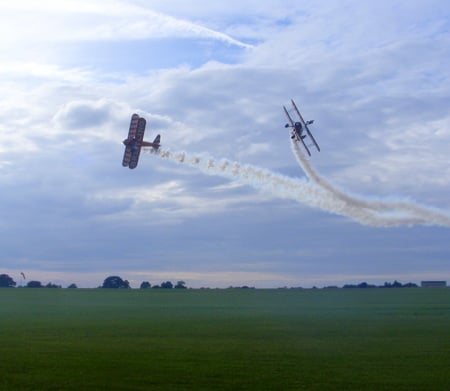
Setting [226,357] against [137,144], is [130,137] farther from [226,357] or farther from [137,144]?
[226,357]

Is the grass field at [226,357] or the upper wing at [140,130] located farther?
the upper wing at [140,130]

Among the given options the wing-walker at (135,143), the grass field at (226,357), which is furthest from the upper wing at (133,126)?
the grass field at (226,357)

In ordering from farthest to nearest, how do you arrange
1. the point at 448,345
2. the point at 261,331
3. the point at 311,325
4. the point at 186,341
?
the point at 311,325 → the point at 261,331 → the point at 186,341 → the point at 448,345

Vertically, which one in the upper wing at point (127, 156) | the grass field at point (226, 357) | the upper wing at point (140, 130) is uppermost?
the upper wing at point (140, 130)

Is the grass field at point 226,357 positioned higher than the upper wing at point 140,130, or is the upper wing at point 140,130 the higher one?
the upper wing at point 140,130

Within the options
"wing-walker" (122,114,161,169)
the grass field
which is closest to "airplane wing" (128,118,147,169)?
"wing-walker" (122,114,161,169)

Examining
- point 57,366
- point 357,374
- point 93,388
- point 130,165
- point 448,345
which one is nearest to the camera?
point 93,388

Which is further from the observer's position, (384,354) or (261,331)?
(261,331)

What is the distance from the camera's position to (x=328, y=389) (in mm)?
30812

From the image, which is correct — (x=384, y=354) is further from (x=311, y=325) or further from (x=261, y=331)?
(x=311, y=325)

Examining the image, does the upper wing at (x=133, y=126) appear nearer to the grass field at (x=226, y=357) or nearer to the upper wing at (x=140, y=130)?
the upper wing at (x=140, y=130)

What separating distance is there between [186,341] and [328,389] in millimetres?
21327

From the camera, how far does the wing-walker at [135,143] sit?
71.5 metres

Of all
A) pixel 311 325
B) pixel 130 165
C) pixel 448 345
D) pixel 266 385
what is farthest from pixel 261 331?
pixel 266 385
